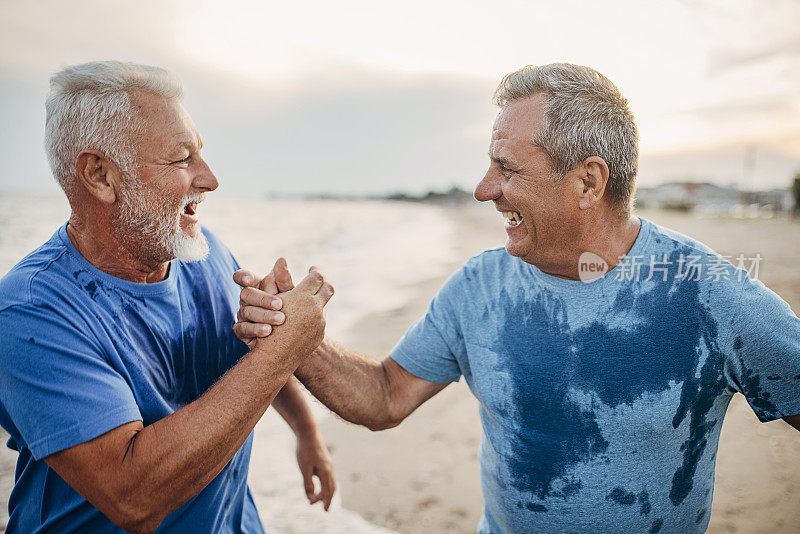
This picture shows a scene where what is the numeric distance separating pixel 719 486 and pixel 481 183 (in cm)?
355

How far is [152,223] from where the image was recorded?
1872mm

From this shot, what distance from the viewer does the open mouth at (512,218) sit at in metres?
2.11

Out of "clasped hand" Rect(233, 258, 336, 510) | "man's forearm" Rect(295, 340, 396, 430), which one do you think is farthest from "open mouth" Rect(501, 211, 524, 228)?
"man's forearm" Rect(295, 340, 396, 430)

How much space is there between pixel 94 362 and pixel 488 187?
1578mm

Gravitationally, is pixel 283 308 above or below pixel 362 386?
above

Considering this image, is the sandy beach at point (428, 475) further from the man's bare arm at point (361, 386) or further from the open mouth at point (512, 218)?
the open mouth at point (512, 218)

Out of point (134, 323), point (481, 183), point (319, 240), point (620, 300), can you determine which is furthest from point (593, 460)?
point (319, 240)

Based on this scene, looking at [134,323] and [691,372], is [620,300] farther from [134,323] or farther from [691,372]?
[134,323]

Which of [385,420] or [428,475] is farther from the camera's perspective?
[428,475]

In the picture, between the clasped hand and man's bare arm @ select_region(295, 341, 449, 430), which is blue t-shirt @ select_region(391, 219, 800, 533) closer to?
man's bare arm @ select_region(295, 341, 449, 430)

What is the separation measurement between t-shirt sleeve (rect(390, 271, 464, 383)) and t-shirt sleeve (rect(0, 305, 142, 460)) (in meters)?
1.21

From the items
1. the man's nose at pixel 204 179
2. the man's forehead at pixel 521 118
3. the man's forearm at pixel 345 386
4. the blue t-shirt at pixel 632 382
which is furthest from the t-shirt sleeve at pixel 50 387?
the man's forehead at pixel 521 118

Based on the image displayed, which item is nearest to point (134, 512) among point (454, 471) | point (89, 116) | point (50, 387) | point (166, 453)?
point (166, 453)

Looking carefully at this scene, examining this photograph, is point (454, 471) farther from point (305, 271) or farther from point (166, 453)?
point (305, 271)
